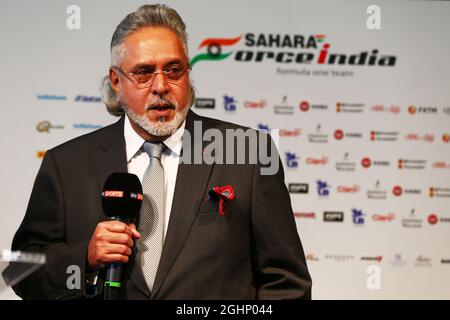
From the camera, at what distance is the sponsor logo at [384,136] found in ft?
16.9

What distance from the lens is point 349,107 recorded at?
516cm

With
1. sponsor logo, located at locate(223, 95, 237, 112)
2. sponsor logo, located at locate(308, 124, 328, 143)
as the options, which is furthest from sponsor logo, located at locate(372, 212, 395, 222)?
sponsor logo, located at locate(223, 95, 237, 112)

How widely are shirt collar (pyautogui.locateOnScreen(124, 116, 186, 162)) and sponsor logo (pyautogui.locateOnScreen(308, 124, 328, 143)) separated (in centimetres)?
297

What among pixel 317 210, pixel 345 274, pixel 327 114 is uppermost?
pixel 327 114

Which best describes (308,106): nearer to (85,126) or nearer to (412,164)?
(412,164)

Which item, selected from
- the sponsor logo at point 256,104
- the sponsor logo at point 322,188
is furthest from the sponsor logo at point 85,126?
the sponsor logo at point 322,188

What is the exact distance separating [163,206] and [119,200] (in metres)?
0.21

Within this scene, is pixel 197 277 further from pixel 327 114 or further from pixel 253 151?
pixel 327 114

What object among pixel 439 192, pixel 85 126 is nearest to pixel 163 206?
pixel 85 126

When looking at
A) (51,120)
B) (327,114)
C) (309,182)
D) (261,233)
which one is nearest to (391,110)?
(327,114)

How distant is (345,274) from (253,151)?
10.2ft

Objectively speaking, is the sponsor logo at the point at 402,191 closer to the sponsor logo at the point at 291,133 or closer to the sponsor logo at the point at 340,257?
the sponsor logo at the point at 340,257

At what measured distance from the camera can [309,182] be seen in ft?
16.7

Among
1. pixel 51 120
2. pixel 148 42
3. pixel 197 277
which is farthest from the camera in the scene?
pixel 51 120
